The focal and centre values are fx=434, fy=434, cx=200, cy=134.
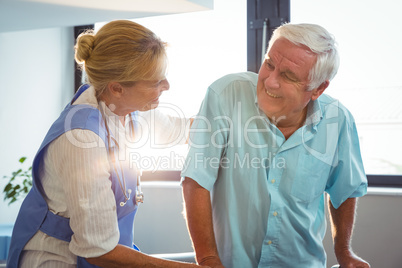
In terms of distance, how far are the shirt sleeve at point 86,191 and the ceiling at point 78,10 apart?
509 mm

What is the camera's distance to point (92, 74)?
1305mm

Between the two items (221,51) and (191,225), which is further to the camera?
(221,51)

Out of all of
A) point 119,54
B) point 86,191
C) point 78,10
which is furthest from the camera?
point 78,10

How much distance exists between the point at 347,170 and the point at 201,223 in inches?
20.9

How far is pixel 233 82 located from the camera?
144 cm

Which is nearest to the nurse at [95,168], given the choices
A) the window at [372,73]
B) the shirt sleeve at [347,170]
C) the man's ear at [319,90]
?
→ the man's ear at [319,90]

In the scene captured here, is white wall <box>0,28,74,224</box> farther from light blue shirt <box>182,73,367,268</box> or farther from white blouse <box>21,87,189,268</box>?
light blue shirt <box>182,73,367,268</box>

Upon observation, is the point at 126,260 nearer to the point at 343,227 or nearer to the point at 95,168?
the point at 95,168

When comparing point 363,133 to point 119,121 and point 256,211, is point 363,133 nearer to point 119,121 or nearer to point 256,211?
point 256,211

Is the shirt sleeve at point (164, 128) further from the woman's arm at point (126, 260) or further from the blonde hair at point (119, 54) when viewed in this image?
the woman's arm at point (126, 260)

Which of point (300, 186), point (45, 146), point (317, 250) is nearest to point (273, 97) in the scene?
point (300, 186)

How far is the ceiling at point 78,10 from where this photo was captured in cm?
140

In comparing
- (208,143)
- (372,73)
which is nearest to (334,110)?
(208,143)

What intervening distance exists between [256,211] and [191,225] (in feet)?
0.70
